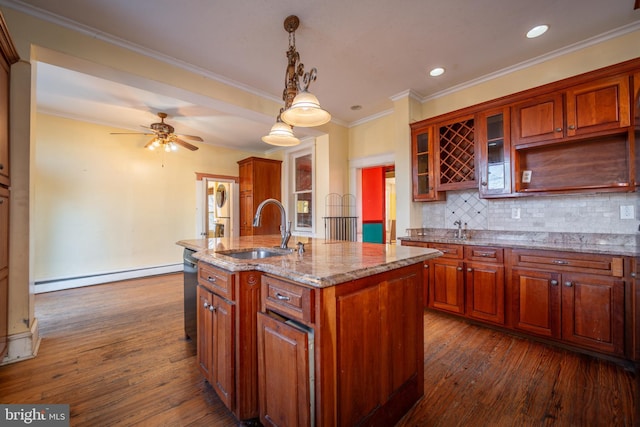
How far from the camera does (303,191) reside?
5.05 metres

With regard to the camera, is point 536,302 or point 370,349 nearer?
point 370,349

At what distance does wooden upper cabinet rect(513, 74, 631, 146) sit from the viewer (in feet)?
7.04

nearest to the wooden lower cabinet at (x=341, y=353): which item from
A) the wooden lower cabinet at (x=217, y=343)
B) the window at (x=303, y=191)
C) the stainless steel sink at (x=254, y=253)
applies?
the wooden lower cabinet at (x=217, y=343)

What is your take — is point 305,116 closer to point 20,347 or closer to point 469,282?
point 469,282

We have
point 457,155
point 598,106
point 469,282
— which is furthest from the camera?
point 457,155

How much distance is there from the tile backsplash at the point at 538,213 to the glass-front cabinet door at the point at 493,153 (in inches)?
10.4

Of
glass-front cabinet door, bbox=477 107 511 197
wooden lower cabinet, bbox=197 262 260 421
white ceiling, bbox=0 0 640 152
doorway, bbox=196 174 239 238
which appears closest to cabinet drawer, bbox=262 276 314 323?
wooden lower cabinet, bbox=197 262 260 421

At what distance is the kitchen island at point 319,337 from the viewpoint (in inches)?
44.3

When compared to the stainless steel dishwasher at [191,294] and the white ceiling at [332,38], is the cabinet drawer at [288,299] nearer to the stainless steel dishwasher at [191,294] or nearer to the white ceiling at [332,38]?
the stainless steel dishwasher at [191,294]

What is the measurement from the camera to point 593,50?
7.96 ft

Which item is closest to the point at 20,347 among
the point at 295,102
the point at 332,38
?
the point at 295,102

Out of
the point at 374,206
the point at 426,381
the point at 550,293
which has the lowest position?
the point at 426,381

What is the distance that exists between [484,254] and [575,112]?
59.2 inches

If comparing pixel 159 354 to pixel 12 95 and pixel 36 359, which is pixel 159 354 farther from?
pixel 12 95
